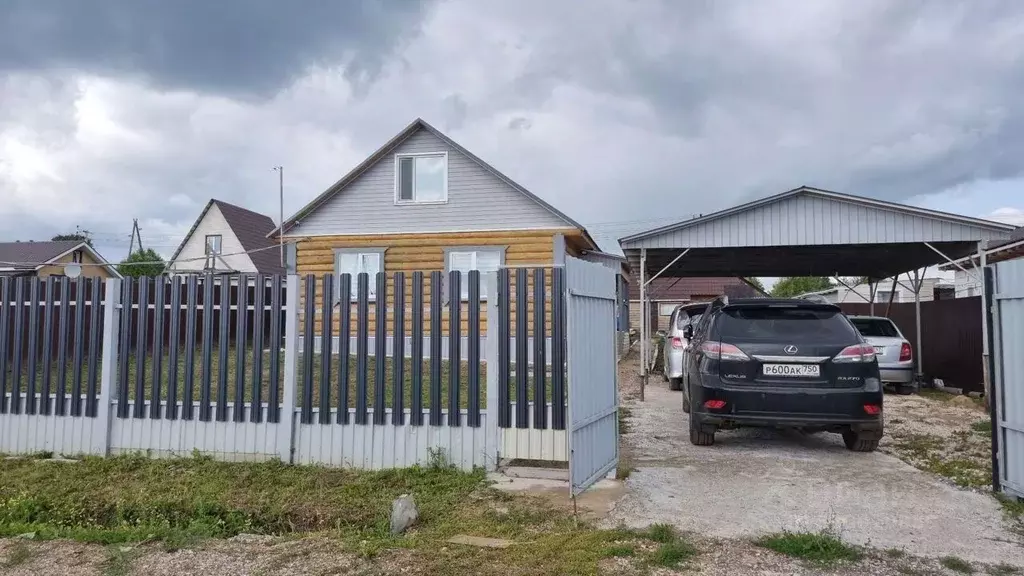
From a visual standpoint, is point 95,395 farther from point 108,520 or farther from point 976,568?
point 976,568

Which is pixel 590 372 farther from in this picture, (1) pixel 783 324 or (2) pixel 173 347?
(2) pixel 173 347

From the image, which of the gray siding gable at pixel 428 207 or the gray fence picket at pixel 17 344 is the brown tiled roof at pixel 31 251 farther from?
the gray fence picket at pixel 17 344

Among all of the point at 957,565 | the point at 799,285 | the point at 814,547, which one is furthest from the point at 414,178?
the point at 799,285

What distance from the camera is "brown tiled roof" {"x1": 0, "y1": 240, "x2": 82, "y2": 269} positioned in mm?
27859

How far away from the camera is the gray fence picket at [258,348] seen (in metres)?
6.43

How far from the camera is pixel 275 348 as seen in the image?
6.45 m

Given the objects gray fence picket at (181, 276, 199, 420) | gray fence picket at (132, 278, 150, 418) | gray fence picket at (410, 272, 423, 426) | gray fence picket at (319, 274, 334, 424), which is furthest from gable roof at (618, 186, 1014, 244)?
gray fence picket at (132, 278, 150, 418)

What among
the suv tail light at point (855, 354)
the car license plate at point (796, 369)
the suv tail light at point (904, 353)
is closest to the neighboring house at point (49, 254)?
the suv tail light at point (904, 353)

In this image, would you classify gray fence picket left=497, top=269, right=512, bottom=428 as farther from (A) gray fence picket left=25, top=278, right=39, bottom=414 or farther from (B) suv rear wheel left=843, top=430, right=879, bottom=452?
(A) gray fence picket left=25, top=278, right=39, bottom=414

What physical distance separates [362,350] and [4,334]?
12.6 feet

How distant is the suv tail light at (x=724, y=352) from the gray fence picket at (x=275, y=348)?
397 centimetres

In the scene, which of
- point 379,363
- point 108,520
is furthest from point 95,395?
point 379,363

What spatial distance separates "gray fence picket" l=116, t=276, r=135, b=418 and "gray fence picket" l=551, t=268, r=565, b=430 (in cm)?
411

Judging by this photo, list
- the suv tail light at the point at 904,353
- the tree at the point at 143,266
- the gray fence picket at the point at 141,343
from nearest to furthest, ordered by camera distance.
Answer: the gray fence picket at the point at 141,343 → the suv tail light at the point at 904,353 → the tree at the point at 143,266
